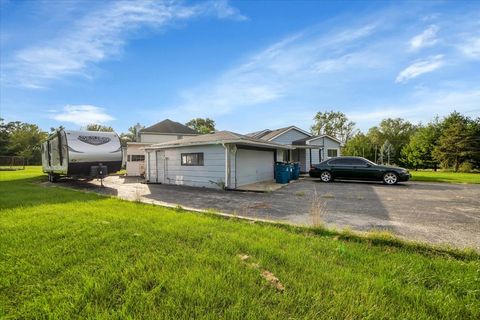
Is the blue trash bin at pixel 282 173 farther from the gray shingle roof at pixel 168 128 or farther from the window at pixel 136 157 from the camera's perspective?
the gray shingle roof at pixel 168 128

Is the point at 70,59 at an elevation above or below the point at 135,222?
above

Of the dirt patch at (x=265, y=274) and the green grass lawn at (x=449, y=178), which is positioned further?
the green grass lawn at (x=449, y=178)

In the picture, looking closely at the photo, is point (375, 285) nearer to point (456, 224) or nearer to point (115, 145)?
point (456, 224)

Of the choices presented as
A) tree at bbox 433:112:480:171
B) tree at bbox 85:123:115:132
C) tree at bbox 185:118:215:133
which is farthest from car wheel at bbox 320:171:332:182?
tree at bbox 85:123:115:132

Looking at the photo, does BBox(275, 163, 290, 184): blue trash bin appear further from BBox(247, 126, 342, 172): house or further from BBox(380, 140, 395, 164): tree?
BBox(380, 140, 395, 164): tree

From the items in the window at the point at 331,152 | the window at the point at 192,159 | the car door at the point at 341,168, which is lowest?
the car door at the point at 341,168

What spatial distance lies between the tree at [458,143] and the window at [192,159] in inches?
1183

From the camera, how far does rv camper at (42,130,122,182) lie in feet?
37.6

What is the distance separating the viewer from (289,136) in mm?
21625

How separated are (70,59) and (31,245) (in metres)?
9.66

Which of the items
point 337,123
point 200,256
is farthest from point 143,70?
point 337,123

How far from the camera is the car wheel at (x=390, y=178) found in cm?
1262

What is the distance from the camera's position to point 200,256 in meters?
3.16

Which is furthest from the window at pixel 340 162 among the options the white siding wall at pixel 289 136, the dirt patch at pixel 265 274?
the dirt patch at pixel 265 274
